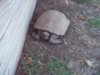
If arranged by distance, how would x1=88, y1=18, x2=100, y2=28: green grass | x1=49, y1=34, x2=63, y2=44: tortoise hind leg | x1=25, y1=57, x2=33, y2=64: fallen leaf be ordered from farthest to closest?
x1=88, y1=18, x2=100, y2=28: green grass
x1=49, y1=34, x2=63, y2=44: tortoise hind leg
x1=25, y1=57, x2=33, y2=64: fallen leaf

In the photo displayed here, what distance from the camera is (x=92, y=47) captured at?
3213 millimetres

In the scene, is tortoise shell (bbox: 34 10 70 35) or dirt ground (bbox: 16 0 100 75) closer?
dirt ground (bbox: 16 0 100 75)

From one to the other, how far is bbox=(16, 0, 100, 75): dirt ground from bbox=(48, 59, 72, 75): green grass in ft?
0.14

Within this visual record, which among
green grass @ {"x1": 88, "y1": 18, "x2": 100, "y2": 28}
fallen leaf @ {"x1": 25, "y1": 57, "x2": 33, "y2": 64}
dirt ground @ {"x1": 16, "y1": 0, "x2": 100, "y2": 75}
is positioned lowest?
green grass @ {"x1": 88, "y1": 18, "x2": 100, "y2": 28}

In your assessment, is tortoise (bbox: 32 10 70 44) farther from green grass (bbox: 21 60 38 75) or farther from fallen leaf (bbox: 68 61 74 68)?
green grass (bbox: 21 60 38 75)

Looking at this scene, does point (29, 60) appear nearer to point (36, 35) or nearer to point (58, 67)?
point (58, 67)

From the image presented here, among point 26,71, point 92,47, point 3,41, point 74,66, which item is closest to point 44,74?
point 26,71

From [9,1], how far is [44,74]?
1.26 meters

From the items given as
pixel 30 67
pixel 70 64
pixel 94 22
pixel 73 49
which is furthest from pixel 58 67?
pixel 94 22

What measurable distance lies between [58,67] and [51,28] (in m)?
0.61

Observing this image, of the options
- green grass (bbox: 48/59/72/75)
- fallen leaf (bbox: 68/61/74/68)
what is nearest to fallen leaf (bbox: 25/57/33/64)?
green grass (bbox: 48/59/72/75)

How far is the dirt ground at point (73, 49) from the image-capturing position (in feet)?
9.29

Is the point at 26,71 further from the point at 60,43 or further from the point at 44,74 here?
the point at 60,43

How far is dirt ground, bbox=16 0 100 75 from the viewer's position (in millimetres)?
2830
